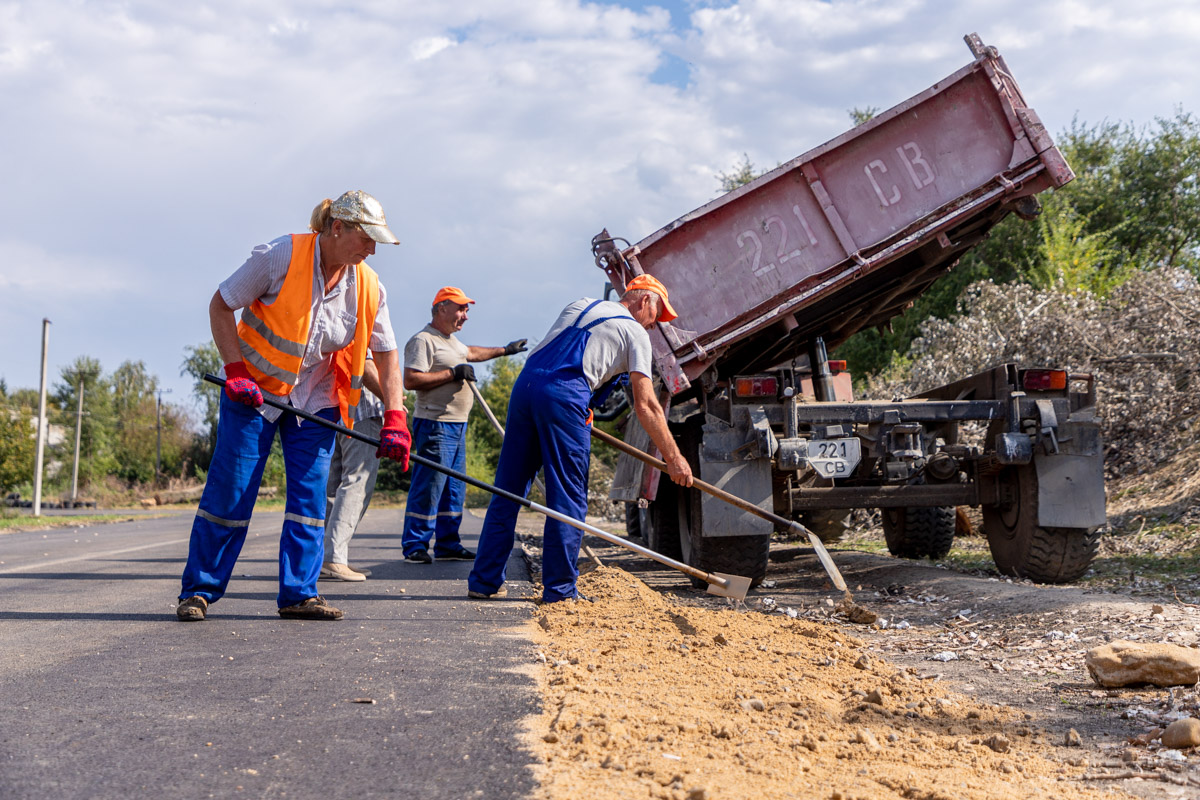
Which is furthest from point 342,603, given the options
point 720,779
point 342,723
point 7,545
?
point 7,545

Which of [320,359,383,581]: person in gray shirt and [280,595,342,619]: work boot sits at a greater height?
[320,359,383,581]: person in gray shirt

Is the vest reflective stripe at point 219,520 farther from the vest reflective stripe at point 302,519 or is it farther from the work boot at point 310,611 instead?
the work boot at point 310,611

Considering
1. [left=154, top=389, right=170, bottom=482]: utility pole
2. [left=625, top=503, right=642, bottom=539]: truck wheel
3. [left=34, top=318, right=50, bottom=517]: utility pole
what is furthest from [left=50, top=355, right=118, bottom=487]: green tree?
[left=625, top=503, right=642, bottom=539]: truck wheel

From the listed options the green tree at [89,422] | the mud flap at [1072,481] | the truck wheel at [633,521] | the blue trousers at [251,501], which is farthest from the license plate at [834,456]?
the green tree at [89,422]

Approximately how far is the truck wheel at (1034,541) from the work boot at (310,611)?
13.8ft

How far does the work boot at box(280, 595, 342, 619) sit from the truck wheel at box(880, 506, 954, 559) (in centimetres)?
567

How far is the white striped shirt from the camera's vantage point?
4.35 m

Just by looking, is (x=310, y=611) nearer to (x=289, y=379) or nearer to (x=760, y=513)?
(x=289, y=379)

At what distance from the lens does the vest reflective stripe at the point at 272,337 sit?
4.44 metres

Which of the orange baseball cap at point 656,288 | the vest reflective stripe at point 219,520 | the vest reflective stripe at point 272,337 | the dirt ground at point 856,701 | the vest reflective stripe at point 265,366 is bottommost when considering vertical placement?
the dirt ground at point 856,701

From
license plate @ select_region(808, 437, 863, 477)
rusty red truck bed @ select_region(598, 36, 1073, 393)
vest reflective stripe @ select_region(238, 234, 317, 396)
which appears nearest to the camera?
vest reflective stripe @ select_region(238, 234, 317, 396)

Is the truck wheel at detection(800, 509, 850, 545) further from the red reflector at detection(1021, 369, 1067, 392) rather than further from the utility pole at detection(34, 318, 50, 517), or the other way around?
the utility pole at detection(34, 318, 50, 517)

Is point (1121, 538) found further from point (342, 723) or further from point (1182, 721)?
point (342, 723)

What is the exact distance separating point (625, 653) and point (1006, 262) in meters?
20.5
